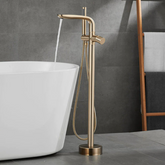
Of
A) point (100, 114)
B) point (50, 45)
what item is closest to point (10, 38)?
point (50, 45)

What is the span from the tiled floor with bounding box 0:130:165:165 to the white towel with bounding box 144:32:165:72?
868mm

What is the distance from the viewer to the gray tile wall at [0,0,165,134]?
10.6ft

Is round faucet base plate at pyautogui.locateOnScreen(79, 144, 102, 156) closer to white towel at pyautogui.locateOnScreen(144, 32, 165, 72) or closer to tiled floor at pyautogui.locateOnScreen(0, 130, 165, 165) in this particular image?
tiled floor at pyautogui.locateOnScreen(0, 130, 165, 165)

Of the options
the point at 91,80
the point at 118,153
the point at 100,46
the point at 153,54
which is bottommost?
the point at 118,153

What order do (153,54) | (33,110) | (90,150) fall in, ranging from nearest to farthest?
1. (33,110)
2. (90,150)
3. (153,54)

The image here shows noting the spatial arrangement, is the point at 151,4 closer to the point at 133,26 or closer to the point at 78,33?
the point at 133,26

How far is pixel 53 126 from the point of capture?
202 centimetres

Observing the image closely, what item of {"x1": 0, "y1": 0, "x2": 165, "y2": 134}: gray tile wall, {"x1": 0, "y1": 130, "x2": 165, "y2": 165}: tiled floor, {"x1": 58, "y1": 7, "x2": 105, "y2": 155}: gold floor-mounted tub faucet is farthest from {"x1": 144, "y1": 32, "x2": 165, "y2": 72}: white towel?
{"x1": 58, "y1": 7, "x2": 105, "y2": 155}: gold floor-mounted tub faucet

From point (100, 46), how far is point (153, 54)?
23.1 inches

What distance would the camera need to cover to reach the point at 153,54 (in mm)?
3256

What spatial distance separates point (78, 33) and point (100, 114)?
0.94 m

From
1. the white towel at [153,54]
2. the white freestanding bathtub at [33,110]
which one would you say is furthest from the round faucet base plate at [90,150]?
the white towel at [153,54]

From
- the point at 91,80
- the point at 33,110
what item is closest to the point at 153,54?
the point at 91,80

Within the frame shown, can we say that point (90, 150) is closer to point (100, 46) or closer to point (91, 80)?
point (91, 80)
